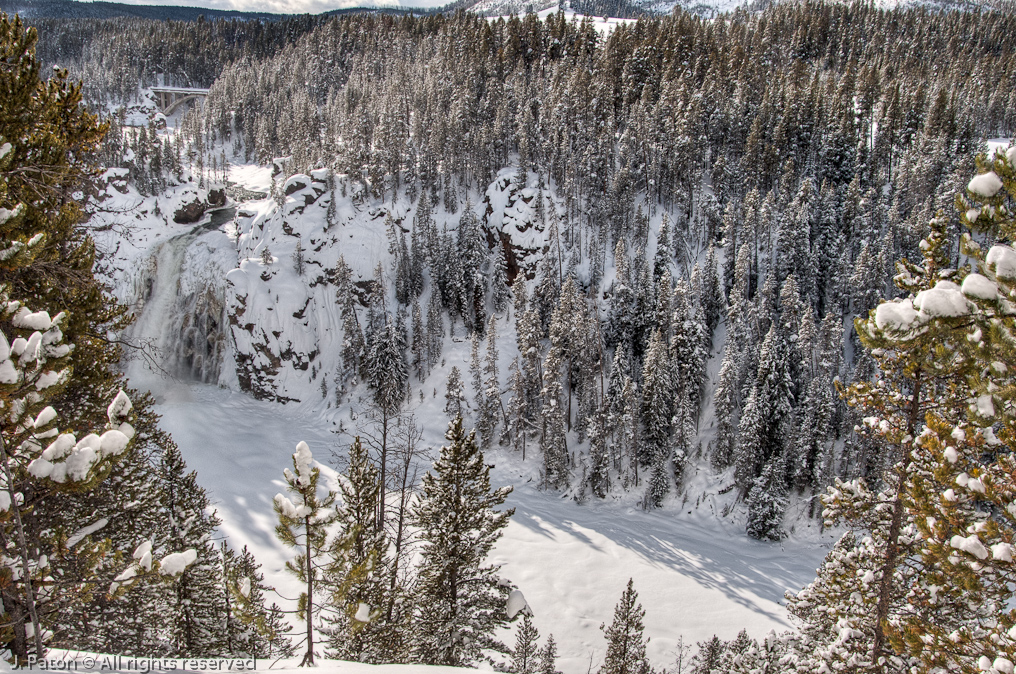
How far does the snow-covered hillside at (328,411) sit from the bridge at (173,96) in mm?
76839

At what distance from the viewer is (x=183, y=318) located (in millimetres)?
59125

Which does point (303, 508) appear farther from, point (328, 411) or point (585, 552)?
point (328, 411)

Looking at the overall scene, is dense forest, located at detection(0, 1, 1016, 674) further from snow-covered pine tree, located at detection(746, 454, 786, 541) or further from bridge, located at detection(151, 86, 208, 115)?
bridge, located at detection(151, 86, 208, 115)

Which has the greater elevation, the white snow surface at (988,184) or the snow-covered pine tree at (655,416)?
the white snow surface at (988,184)

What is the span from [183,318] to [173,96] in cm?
10596

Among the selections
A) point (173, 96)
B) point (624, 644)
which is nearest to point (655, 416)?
point (624, 644)

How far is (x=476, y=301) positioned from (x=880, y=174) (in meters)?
52.5

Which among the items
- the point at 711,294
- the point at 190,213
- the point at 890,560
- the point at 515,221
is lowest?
the point at 711,294

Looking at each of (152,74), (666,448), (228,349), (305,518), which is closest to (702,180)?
(666,448)

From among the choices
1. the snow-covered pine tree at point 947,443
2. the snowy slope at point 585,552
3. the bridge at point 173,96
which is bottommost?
the snowy slope at point 585,552

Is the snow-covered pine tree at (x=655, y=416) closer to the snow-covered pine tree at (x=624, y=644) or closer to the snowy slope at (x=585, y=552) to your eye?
the snowy slope at (x=585, y=552)

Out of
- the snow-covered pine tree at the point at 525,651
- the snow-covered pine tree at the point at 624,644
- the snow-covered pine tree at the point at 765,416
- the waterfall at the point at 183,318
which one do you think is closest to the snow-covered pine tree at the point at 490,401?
the snow-covered pine tree at the point at 765,416

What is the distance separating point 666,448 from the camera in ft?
146

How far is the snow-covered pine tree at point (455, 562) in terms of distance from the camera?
14422mm
